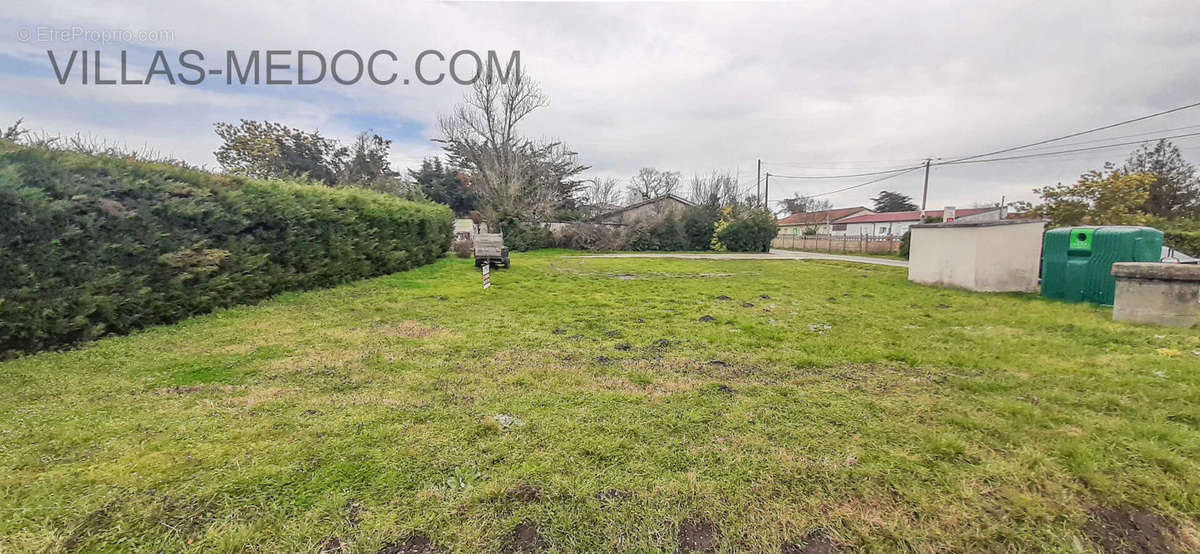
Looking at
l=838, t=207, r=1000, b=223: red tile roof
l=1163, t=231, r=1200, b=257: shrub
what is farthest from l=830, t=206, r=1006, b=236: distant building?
l=1163, t=231, r=1200, b=257: shrub

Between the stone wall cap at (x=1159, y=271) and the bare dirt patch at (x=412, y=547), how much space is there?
26.8 ft

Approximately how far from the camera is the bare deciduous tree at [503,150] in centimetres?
2338

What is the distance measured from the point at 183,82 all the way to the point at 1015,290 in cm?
1537

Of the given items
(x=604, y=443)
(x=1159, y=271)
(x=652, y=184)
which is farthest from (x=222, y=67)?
(x=652, y=184)

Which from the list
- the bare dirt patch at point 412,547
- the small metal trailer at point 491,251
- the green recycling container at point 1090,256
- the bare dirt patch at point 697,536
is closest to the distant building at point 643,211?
the small metal trailer at point 491,251

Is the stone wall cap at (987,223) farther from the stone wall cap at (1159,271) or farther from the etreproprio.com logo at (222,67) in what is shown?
the etreproprio.com logo at (222,67)

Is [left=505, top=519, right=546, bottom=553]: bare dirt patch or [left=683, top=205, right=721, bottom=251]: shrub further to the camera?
[left=683, top=205, right=721, bottom=251]: shrub

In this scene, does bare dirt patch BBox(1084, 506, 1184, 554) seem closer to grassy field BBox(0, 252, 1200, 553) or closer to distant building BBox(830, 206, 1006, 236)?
grassy field BBox(0, 252, 1200, 553)

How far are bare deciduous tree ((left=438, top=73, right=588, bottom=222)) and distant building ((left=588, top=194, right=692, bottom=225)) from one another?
376 cm

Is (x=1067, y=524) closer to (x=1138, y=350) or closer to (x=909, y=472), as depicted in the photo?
(x=909, y=472)

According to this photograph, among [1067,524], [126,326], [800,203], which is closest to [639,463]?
[1067,524]

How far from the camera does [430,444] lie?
7.63ft

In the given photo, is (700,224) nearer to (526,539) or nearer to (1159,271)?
(1159,271)

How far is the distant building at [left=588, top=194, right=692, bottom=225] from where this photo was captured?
2600cm
